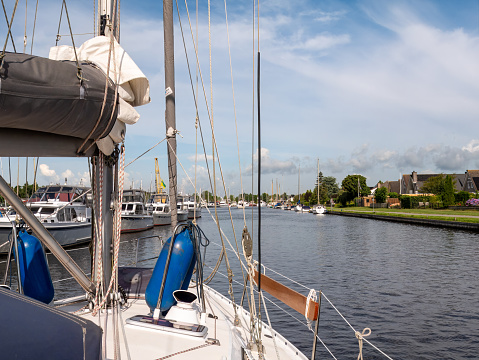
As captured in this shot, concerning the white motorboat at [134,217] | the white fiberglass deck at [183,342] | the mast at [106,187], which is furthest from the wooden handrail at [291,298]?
the white motorboat at [134,217]

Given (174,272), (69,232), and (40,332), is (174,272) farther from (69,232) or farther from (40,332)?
(69,232)

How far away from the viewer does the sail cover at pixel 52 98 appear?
3.42 meters

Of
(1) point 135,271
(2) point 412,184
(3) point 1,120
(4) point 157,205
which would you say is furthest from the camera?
(2) point 412,184

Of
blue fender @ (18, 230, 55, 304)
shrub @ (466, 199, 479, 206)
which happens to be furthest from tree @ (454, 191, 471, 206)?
blue fender @ (18, 230, 55, 304)

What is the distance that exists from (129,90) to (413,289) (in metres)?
15.2

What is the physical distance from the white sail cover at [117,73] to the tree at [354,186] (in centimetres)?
10022

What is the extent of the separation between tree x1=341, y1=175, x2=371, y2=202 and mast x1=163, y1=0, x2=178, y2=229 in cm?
9842

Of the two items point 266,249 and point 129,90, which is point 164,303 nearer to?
point 129,90

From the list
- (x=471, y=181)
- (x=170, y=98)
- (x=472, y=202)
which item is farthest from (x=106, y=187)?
(x=471, y=181)

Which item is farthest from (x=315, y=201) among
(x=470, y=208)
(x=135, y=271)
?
(x=135, y=271)

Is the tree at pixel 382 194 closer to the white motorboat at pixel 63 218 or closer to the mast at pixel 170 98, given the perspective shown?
the white motorboat at pixel 63 218

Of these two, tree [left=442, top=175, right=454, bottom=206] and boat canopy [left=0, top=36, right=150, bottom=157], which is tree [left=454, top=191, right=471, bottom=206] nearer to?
tree [left=442, top=175, right=454, bottom=206]

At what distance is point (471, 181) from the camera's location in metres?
81.8

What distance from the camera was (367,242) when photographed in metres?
31.7
